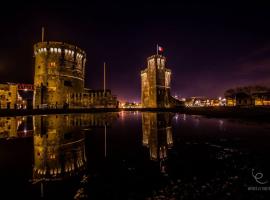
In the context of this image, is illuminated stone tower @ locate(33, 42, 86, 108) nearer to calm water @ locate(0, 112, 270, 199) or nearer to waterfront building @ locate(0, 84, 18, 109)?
waterfront building @ locate(0, 84, 18, 109)

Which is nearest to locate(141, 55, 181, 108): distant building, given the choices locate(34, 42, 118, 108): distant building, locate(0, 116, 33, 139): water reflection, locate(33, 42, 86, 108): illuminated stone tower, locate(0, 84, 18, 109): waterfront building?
locate(34, 42, 118, 108): distant building

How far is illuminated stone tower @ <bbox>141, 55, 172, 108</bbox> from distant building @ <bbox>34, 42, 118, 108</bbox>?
18999 millimetres

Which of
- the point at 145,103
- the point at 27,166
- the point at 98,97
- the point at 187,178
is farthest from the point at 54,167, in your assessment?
the point at 145,103

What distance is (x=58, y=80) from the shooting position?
209ft

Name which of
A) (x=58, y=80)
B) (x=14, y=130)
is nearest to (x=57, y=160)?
(x=14, y=130)

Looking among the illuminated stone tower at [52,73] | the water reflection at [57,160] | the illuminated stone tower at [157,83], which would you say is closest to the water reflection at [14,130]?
the water reflection at [57,160]

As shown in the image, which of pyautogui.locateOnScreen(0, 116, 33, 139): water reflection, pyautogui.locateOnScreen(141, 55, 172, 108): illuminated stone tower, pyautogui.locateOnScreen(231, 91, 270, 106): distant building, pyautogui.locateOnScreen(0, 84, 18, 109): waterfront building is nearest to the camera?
pyautogui.locateOnScreen(0, 116, 33, 139): water reflection

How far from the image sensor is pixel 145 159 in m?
6.60

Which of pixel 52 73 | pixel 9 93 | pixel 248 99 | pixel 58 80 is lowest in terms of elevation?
pixel 248 99

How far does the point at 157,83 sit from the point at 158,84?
0.72 metres

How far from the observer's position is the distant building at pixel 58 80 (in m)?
62.4

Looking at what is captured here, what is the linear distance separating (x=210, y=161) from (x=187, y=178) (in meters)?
1.98

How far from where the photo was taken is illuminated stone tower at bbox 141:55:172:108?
7550 centimetres

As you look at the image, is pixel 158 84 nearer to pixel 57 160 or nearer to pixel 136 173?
pixel 57 160
